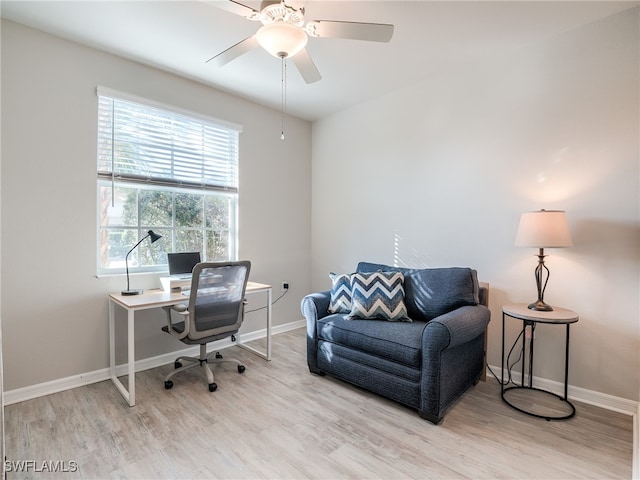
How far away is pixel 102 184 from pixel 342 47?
7.47ft

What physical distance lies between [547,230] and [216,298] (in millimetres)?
2453

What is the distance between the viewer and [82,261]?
259cm

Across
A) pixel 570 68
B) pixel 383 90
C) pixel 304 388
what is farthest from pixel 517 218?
pixel 304 388

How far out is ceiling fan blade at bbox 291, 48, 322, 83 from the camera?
2000 mm

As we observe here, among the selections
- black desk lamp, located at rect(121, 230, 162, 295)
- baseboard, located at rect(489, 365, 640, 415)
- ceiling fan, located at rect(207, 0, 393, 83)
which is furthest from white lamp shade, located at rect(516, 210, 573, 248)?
black desk lamp, located at rect(121, 230, 162, 295)

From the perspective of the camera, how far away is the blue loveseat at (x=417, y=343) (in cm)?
206

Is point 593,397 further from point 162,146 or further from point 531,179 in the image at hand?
point 162,146

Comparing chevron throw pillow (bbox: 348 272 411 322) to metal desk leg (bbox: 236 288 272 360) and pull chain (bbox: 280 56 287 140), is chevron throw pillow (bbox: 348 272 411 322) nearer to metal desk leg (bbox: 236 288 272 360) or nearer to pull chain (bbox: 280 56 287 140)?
metal desk leg (bbox: 236 288 272 360)

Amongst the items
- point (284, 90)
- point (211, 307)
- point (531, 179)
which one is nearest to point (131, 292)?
point (211, 307)

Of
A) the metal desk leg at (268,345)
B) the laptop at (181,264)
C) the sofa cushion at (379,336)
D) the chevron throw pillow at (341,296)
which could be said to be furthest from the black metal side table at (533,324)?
the laptop at (181,264)

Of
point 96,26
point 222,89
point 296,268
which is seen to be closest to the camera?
point 96,26

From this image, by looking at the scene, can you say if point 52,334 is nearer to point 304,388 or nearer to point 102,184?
point 102,184

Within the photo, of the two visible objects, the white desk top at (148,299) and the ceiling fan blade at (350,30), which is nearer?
the ceiling fan blade at (350,30)

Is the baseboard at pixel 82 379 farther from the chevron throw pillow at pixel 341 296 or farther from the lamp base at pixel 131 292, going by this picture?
the chevron throw pillow at pixel 341 296
